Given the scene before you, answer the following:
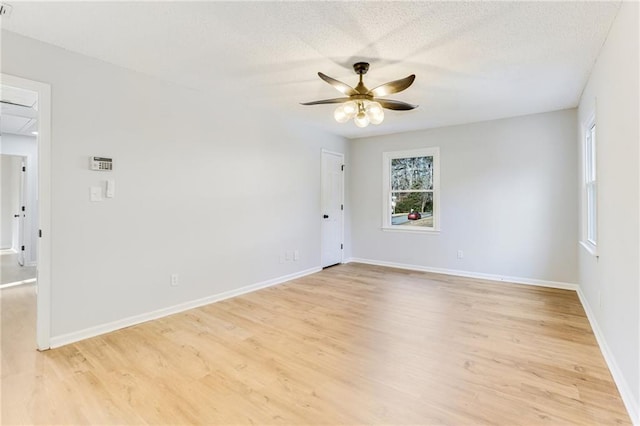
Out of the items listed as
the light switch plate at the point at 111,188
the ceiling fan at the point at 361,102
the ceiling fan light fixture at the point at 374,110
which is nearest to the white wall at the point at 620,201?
the ceiling fan at the point at 361,102

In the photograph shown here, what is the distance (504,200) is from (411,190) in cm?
150

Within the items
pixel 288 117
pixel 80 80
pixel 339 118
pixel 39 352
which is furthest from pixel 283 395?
pixel 288 117

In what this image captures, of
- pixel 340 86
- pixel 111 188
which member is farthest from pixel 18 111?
pixel 340 86

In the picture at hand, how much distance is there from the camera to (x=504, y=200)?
15.8ft

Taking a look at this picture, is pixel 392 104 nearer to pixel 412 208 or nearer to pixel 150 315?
pixel 412 208

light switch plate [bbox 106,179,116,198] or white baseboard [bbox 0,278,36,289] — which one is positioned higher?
light switch plate [bbox 106,179,116,198]

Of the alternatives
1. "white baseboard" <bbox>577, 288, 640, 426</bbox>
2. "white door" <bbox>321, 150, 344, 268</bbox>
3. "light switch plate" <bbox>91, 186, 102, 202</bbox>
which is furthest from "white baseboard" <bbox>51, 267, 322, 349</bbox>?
"white baseboard" <bbox>577, 288, 640, 426</bbox>

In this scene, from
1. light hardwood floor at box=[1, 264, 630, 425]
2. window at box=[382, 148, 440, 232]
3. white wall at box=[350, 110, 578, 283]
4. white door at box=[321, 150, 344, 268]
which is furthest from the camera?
white door at box=[321, 150, 344, 268]

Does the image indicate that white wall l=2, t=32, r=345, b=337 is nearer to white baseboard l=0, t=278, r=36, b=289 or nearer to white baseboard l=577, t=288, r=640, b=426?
white baseboard l=0, t=278, r=36, b=289

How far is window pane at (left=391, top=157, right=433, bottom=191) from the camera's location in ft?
18.3

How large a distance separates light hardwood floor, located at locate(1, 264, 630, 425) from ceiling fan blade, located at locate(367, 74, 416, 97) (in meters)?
2.15

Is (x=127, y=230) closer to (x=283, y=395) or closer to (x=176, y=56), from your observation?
(x=176, y=56)

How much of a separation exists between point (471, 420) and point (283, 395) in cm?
109

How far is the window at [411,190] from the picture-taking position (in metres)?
5.50
